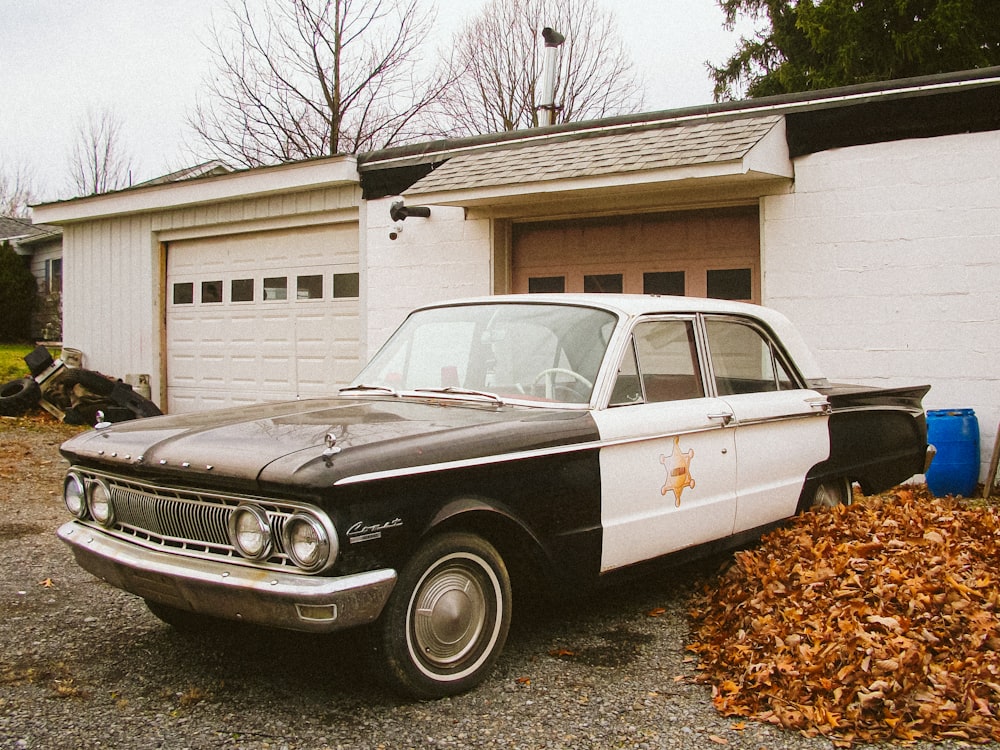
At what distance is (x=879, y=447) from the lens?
5875 millimetres

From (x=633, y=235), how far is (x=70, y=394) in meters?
8.41

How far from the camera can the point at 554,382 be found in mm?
4438

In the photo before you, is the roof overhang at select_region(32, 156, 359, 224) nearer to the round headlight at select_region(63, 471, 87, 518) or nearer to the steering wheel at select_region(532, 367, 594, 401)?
the steering wheel at select_region(532, 367, 594, 401)

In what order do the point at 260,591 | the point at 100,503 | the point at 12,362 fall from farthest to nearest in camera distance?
the point at 12,362 < the point at 100,503 < the point at 260,591

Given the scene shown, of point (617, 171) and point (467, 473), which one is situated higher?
point (617, 171)

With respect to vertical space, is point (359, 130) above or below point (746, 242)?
above

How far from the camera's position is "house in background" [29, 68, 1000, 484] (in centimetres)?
782

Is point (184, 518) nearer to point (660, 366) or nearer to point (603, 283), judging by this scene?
point (660, 366)

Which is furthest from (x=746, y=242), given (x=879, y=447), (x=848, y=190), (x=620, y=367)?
(x=620, y=367)

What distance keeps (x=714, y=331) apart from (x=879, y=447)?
1.55 metres

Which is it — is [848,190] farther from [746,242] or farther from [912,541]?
[912,541]

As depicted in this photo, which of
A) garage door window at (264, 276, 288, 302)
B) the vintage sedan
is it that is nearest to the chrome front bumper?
the vintage sedan

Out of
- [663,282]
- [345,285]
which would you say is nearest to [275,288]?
[345,285]

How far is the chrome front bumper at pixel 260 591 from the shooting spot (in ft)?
10.6
